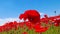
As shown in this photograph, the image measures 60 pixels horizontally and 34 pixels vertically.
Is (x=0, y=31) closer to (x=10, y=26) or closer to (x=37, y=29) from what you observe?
(x=10, y=26)

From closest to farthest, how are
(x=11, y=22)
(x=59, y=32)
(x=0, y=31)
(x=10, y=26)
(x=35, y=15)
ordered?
1. (x=35, y=15)
2. (x=59, y=32)
3. (x=11, y=22)
4. (x=10, y=26)
5. (x=0, y=31)

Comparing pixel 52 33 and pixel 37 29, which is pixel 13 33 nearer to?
pixel 52 33

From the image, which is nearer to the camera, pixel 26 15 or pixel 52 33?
pixel 26 15

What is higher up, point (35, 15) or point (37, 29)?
point (35, 15)

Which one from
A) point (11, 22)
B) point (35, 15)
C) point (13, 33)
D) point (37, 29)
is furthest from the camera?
point (11, 22)

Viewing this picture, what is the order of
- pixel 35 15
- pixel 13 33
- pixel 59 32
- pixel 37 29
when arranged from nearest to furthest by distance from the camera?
pixel 35 15
pixel 37 29
pixel 59 32
pixel 13 33

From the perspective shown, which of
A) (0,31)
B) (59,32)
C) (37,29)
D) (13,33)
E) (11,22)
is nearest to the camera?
(37,29)

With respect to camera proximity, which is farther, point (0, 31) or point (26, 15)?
point (0, 31)

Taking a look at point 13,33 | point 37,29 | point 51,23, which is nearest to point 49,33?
point 51,23

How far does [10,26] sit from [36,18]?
4.06 metres

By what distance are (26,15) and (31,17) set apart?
1.7 inches

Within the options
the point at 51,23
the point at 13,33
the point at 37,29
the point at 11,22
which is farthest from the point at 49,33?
the point at 37,29

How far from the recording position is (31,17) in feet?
5.43

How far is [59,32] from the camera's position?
409cm
